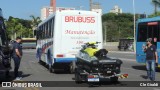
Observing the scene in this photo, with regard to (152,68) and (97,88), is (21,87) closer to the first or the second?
(97,88)

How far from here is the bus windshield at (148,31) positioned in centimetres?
2184

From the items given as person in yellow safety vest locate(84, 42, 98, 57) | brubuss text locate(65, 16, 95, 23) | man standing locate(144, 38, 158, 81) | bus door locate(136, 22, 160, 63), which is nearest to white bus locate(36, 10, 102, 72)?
brubuss text locate(65, 16, 95, 23)

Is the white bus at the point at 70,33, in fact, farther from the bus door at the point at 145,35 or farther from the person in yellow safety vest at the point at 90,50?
the person in yellow safety vest at the point at 90,50

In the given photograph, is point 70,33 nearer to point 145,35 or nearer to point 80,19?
point 80,19

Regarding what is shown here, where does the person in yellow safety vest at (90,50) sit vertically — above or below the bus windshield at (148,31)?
below

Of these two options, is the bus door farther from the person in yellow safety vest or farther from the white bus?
the person in yellow safety vest

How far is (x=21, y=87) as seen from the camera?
47.8 feet

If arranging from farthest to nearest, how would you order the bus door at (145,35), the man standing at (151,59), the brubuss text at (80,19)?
the bus door at (145,35)
the brubuss text at (80,19)
the man standing at (151,59)

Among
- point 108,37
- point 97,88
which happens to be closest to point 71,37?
point 97,88

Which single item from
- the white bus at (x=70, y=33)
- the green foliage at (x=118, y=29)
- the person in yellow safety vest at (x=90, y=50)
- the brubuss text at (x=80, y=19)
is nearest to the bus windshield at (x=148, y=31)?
→ the white bus at (x=70, y=33)

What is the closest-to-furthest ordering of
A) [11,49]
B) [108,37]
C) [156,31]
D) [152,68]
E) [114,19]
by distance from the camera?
[152,68], [11,49], [156,31], [108,37], [114,19]

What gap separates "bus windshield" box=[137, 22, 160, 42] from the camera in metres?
21.8

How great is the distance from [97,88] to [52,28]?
7.67 meters

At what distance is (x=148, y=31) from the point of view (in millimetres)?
22844
